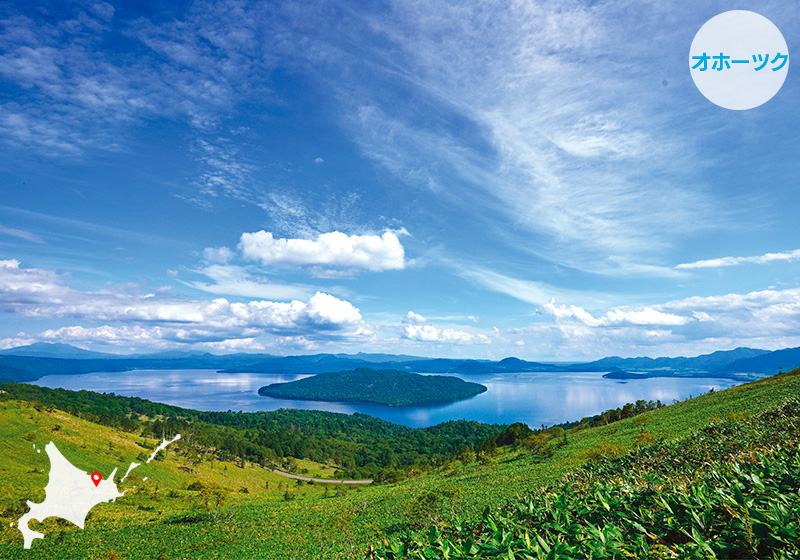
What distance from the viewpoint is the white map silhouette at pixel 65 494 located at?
879cm

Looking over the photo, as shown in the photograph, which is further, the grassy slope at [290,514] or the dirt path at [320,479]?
the dirt path at [320,479]

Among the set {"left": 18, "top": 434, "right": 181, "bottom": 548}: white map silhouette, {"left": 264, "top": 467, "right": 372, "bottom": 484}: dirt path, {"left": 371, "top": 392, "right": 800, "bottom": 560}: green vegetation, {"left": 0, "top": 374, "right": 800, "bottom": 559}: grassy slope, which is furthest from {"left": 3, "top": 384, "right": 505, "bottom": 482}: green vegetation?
{"left": 371, "top": 392, "right": 800, "bottom": 560}: green vegetation

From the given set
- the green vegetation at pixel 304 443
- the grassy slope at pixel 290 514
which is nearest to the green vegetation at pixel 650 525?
the grassy slope at pixel 290 514

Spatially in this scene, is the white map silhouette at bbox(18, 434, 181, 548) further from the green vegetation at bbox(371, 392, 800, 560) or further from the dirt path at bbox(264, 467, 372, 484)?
the dirt path at bbox(264, 467, 372, 484)

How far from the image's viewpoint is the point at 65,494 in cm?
998

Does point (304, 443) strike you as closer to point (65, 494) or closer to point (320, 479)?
point (320, 479)

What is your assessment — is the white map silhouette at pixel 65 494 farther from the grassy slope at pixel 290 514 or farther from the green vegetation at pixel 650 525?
the grassy slope at pixel 290 514

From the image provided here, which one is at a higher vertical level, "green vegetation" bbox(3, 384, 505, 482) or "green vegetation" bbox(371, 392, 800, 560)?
"green vegetation" bbox(371, 392, 800, 560)

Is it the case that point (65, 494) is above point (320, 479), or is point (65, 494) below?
above

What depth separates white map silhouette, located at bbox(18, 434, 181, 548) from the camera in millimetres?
8789

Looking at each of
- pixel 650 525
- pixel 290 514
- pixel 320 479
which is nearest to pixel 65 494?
pixel 650 525

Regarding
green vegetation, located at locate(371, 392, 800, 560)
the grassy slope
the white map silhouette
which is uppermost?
green vegetation, located at locate(371, 392, 800, 560)

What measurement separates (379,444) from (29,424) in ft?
442

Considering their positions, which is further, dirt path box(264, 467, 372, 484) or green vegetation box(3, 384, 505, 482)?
green vegetation box(3, 384, 505, 482)
